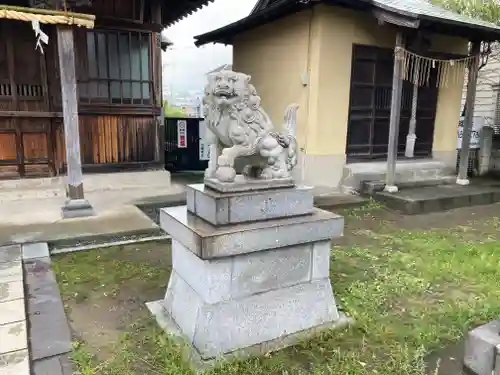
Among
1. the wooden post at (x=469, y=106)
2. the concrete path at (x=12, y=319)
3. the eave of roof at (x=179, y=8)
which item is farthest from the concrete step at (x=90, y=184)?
the wooden post at (x=469, y=106)

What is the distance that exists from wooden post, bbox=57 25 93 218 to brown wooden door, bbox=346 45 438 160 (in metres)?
5.88

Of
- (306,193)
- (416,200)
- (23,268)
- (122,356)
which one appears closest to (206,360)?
(122,356)

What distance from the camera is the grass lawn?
3.10 meters

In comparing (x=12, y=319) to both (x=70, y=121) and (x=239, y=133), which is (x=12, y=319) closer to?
(x=239, y=133)

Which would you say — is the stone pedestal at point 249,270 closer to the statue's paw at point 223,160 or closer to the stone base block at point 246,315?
the stone base block at point 246,315

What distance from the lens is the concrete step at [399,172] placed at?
9344mm

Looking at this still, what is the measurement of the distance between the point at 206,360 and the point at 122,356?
68 cm

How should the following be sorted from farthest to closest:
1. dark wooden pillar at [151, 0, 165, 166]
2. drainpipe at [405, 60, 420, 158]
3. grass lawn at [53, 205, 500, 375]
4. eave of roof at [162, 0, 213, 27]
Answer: eave of roof at [162, 0, 213, 27] → drainpipe at [405, 60, 420, 158] → dark wooden pillar at [151, 0, 165, 166] → grass lawn at [53, 205, 500, 375]

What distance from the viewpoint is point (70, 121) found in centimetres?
684

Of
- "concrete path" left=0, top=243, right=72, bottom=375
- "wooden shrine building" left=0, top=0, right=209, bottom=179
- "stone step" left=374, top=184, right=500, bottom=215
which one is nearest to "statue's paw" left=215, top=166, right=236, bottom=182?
"concrete path" left=0, top=243, right=72, bottom=375

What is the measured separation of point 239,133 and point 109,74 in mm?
6644

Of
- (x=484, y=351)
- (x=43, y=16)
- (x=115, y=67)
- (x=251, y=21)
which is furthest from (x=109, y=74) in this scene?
(x=484, y=351)

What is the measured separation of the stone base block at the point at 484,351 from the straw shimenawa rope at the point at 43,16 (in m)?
6.67

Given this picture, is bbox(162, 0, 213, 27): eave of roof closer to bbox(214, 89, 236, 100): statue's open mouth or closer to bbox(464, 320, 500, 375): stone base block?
bbox(214, 89, 236, 100): statue's open mouth
